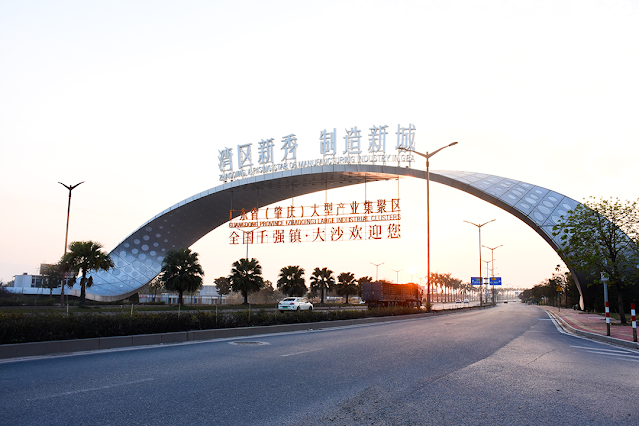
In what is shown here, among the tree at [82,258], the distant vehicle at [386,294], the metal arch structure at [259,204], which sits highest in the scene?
the metal arch structure at [259,204]

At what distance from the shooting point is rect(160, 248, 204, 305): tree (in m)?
52.7

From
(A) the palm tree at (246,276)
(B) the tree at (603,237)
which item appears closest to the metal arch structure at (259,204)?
(A) the palm tree at (246,276)

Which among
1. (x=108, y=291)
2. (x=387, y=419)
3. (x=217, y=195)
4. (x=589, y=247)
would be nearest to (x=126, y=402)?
(x=387, y=419)

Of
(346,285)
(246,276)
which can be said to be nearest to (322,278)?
(346,285)

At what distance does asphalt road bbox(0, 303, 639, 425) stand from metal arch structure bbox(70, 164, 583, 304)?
1482 inches

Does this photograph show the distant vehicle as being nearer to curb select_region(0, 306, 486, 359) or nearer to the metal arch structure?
the metal arch structure

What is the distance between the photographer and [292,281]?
219 ft

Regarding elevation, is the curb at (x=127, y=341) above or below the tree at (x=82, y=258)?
below

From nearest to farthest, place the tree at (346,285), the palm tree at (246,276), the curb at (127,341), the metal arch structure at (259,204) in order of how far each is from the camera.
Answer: the curb at (127,341), the metal arch structure at (259,204), the palm tree at (246,276), the tree at (346,285)

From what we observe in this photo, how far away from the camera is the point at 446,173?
170 feet

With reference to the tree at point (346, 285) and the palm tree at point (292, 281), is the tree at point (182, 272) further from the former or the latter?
the tree at point (346, 285)

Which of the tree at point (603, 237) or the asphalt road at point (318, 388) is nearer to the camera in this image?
the asphalt road at point (318, 388)

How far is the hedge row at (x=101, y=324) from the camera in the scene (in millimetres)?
12117

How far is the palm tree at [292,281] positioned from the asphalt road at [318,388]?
54.3 meters
